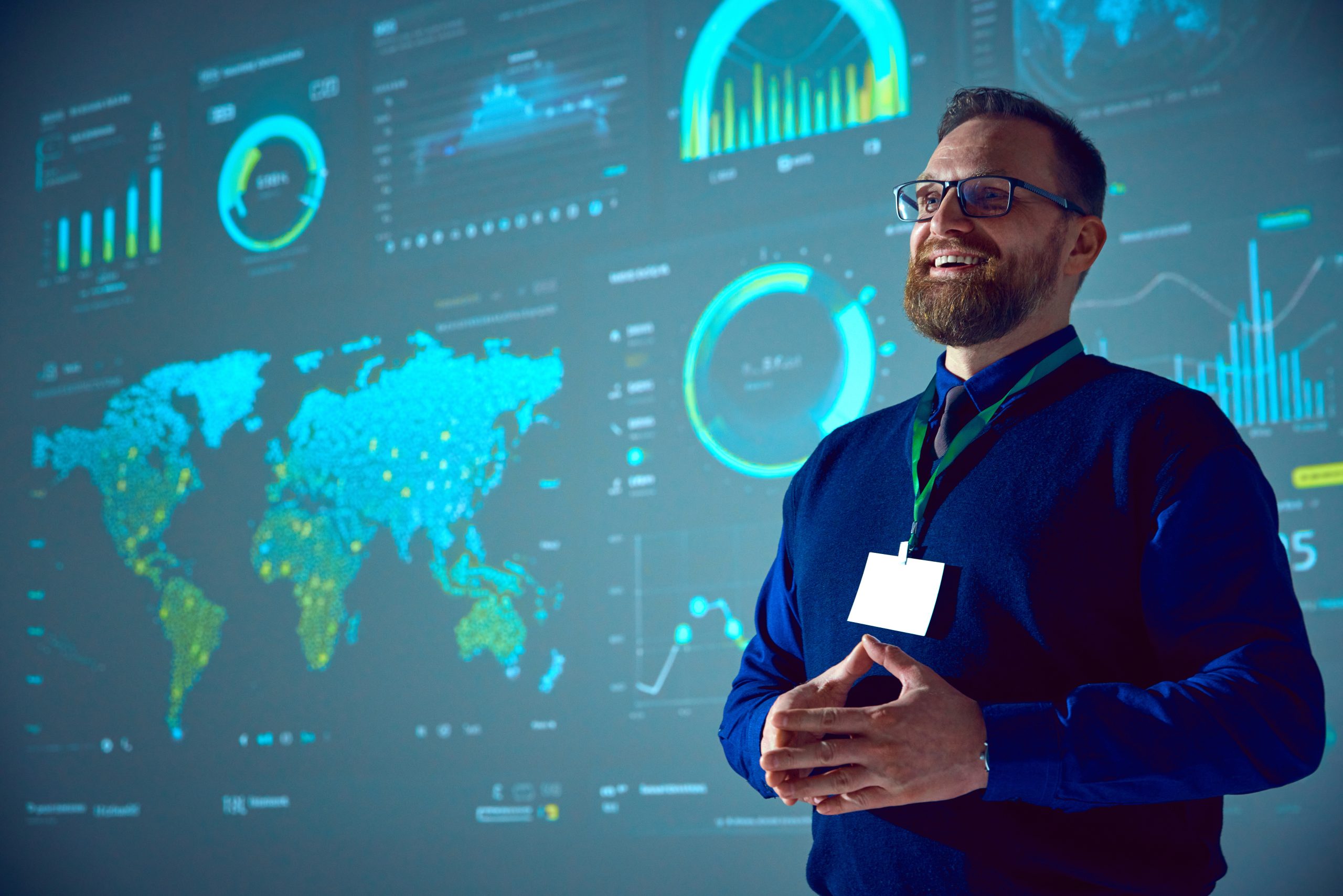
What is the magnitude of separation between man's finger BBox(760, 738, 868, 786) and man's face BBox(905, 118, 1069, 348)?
515mm

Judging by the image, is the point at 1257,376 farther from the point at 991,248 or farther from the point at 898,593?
the point at 898,593

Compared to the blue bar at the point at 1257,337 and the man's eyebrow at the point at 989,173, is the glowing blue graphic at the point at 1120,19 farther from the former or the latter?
the man's eyebrow at the point at 989,173

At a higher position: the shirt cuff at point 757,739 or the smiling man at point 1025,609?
the smiling man at point 1025,609

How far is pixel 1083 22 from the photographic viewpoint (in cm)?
243

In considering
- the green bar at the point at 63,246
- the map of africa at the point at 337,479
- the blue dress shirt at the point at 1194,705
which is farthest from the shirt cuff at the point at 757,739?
the green bar at the point at 63,246

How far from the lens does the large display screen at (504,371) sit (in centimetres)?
229

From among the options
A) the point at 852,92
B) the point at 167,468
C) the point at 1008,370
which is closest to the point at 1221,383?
the point at 852,92

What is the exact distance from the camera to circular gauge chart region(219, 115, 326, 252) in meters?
3.43

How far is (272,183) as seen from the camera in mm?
3506

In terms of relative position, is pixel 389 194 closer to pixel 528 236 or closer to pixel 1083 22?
pixel 528 236

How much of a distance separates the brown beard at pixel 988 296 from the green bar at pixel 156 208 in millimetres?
3170

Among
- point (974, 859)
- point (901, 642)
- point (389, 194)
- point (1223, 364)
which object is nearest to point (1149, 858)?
point (974, 859)

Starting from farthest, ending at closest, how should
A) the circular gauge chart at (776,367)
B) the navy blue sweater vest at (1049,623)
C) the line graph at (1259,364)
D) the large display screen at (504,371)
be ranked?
the circular gauge chart at (776,367)
the large display screen at (504,371)
the line graph at (1259,364)
the navy blue sweater vest at (1049,623)

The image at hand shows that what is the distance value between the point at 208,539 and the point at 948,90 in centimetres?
254
